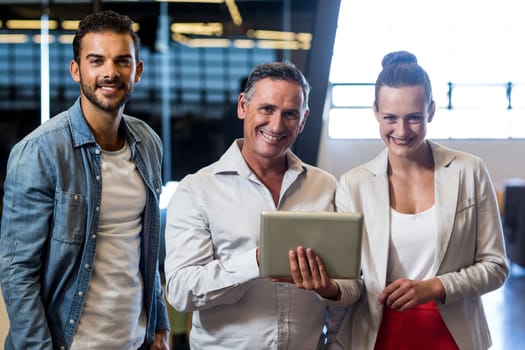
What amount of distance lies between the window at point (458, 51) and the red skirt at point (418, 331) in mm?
3556

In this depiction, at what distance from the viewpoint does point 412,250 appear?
1.80 metres

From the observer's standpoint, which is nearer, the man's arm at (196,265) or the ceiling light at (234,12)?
the man's arm at (196,265)

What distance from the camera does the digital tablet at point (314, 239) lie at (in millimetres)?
1565

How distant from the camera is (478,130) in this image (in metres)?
5.35

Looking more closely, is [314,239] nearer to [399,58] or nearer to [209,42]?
[399,58]

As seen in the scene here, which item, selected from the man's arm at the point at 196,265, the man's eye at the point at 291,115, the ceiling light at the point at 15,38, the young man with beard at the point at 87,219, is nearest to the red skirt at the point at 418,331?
the man's arm at the point at 196,265

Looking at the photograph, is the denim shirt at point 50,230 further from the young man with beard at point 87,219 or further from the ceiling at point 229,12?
the ceiling at point 229,12

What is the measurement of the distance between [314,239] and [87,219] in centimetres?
55

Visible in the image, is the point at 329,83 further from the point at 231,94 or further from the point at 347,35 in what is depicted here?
the point at 231,94

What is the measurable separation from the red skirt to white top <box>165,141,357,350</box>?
0.60 feet

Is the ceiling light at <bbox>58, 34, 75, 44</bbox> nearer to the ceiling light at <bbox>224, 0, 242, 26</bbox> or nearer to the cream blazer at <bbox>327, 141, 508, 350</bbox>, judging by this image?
the ceiling light at <bbox>224, 0, 242, 26</bbox>

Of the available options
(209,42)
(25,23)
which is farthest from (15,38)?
(209,42)

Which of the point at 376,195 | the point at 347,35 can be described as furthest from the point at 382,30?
the point at 376,195

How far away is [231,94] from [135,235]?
5.63 meters
